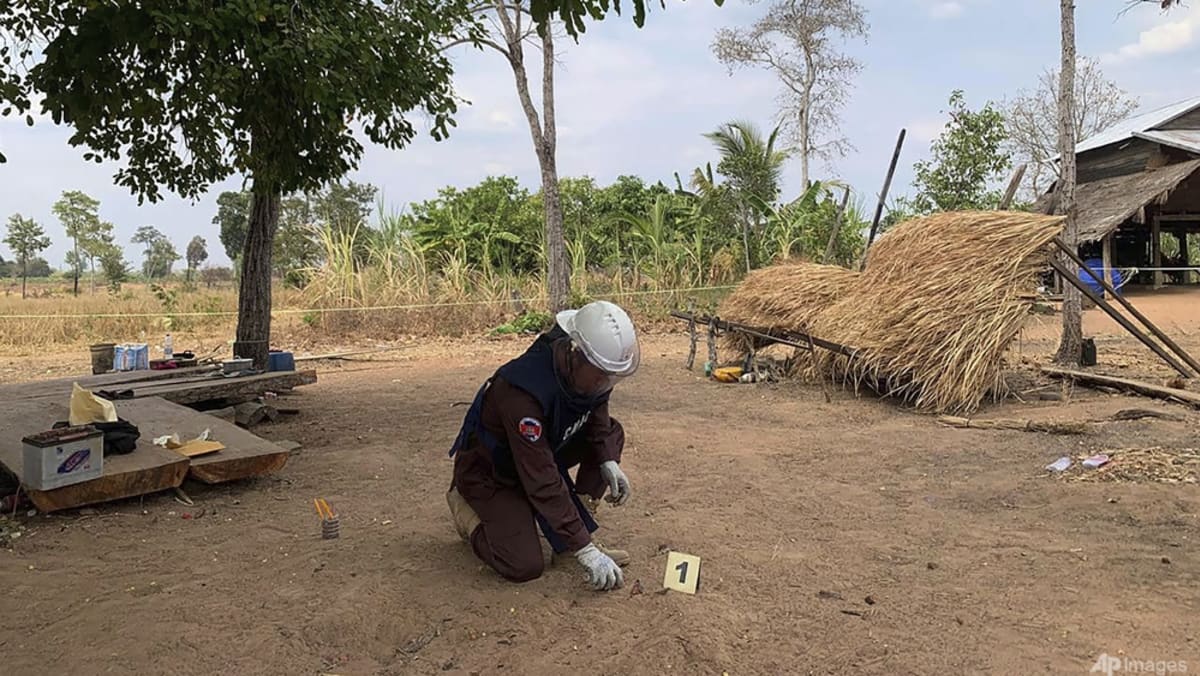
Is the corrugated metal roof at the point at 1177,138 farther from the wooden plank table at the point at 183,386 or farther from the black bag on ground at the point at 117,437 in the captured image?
the black bag on ground at the point at 117,437

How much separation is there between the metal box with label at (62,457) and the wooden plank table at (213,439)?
0.53 metres

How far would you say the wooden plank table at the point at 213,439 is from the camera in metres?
4.53

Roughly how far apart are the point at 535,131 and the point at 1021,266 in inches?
371

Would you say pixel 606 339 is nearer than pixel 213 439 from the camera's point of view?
Yes

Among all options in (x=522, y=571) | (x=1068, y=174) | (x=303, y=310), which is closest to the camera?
(x=522, y=571)

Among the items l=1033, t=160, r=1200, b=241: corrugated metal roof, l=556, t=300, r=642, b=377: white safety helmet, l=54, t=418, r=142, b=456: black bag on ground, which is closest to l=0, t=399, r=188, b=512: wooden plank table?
l=54, t=418, r=142, b=456: black bag on ground

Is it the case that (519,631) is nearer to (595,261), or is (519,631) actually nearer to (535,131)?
(535,131)

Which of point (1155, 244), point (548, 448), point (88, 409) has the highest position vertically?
point (1155, 244)

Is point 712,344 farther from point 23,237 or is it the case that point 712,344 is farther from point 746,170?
point 23,237

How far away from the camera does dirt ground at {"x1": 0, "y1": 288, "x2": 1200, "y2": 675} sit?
260cm

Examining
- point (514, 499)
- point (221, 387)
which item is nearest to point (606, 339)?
point (514, 499)

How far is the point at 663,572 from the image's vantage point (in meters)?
3.27

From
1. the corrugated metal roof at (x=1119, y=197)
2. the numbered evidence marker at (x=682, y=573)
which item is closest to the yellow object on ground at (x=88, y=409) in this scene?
the numbered evidence marker at (x=682, y=573)

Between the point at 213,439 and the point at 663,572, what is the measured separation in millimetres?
3174
